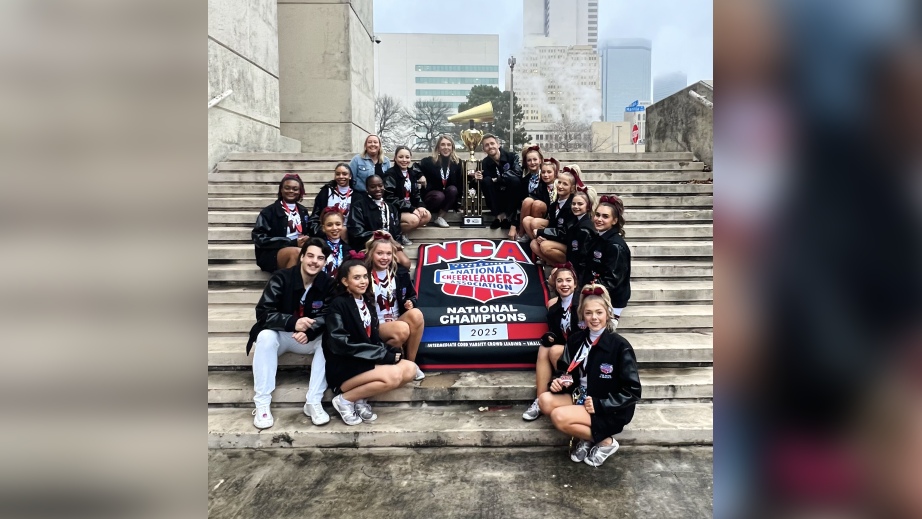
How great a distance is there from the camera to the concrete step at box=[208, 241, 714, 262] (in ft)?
21.3

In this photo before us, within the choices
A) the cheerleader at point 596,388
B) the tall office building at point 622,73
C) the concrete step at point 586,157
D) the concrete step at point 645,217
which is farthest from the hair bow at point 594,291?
the tall office building at point 622,73

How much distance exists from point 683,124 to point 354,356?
28.6 ft

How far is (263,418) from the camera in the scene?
164 inches

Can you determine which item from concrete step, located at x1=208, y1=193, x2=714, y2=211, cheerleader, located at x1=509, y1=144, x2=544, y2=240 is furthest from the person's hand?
concrete step, located at x1=208, y1=193, x2=714, y2=211

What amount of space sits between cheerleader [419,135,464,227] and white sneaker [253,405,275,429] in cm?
378

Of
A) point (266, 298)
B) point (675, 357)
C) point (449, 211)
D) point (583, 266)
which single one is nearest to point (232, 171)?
point (449, 211)

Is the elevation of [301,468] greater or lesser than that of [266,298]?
lesser

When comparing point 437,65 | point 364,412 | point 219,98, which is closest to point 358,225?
point 364,412

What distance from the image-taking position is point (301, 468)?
3.73 metres

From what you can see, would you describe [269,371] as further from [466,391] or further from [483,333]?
[483,333]
